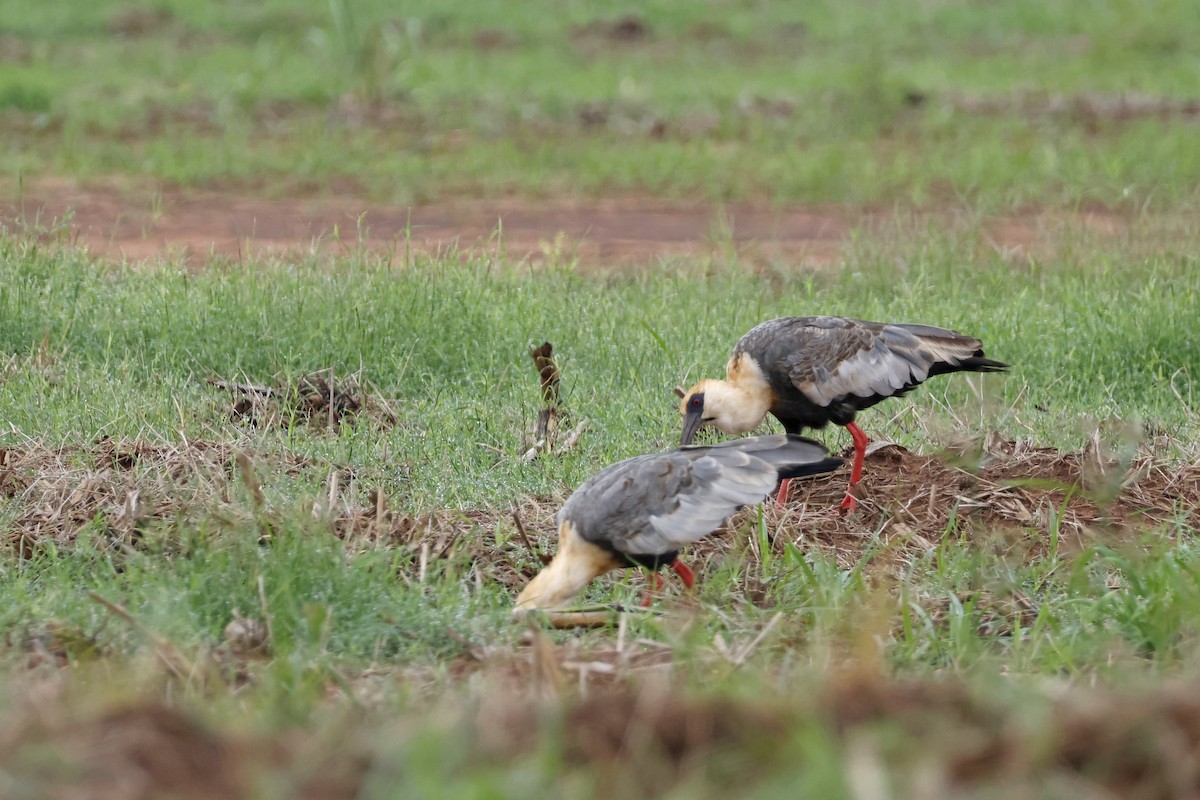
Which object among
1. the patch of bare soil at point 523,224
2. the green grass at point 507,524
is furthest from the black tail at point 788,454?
the patch of bare soil at point 523,224

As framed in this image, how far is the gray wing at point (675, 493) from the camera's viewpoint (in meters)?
4.09

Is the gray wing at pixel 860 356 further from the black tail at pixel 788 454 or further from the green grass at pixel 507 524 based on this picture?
the black tail at pixel 788 454

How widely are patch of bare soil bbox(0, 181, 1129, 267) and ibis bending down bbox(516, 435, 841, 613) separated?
13.6ft

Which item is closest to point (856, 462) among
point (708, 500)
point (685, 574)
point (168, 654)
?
point (685, 574)

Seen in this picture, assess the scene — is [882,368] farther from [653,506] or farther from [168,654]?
[168,654]

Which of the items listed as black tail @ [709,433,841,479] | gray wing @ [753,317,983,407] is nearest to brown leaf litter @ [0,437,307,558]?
black tail @ [709,433,841,479]

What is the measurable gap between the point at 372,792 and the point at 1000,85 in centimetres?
1531

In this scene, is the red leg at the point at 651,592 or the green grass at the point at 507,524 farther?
the red leg at the point at 651,592

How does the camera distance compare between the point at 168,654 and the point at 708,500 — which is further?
the point at 708,500

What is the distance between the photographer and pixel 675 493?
421 cm

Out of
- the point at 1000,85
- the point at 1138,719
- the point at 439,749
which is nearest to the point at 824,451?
the point at 1138,719

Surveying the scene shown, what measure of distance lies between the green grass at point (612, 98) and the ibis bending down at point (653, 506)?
5.90 meters

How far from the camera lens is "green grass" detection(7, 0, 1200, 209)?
12070 mm

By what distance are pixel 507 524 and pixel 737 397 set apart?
101 cm
